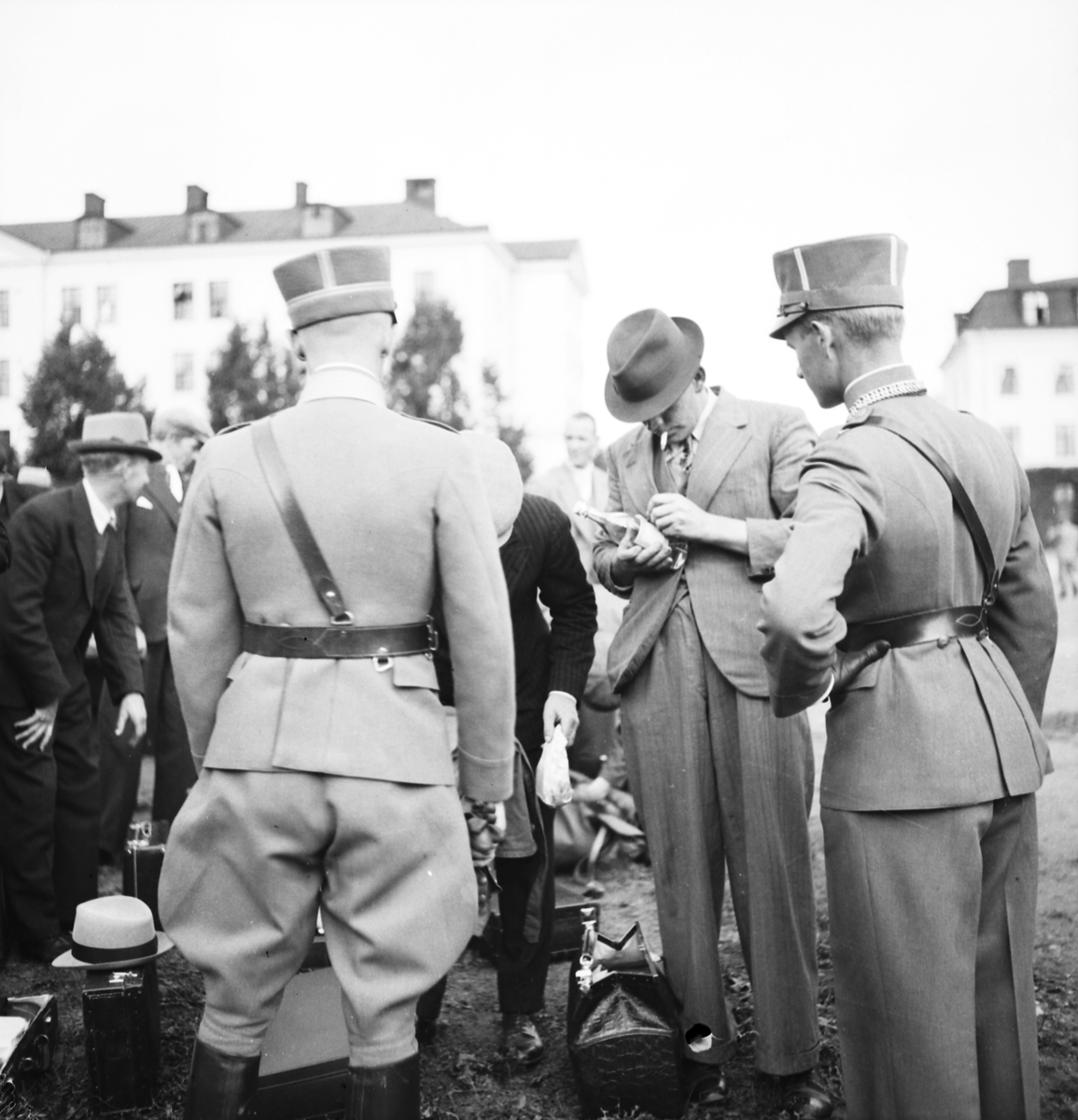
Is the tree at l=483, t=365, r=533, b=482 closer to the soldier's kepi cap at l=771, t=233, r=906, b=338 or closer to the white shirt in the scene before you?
the white shirt

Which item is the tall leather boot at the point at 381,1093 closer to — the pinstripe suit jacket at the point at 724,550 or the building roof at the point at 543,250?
the pinstripe suit jacket at the point at 724,550

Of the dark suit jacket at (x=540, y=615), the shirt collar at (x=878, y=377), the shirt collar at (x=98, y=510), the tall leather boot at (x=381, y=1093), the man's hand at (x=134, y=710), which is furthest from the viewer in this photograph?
the man's hand at (x=134, y=710)

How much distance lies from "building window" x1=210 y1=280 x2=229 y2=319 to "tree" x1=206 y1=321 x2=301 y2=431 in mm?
4541

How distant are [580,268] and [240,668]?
121 feet

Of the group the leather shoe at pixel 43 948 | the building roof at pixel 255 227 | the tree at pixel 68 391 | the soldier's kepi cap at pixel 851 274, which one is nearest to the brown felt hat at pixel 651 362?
the soldier's kepi cap at pixel 851 274

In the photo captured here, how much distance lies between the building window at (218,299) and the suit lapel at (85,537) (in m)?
36.7

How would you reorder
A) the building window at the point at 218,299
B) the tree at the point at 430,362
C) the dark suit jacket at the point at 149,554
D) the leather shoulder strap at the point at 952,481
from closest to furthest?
the leather shoulder strap at the point at 952,481 → the dark suit jacket at the point at 149,554 → the tree at the point at 430,362 → the building window at the point at 218,299

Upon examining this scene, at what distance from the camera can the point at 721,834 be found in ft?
12.3

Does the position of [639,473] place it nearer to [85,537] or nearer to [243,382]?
[85,537]

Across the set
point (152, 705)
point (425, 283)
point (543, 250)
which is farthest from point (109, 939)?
point (543, 250)

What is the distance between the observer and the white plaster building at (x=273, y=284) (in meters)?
36.5

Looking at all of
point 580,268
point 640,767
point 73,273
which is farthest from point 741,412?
point 73,273

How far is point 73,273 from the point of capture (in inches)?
1473

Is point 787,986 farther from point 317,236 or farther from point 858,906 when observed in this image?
point 317,236
